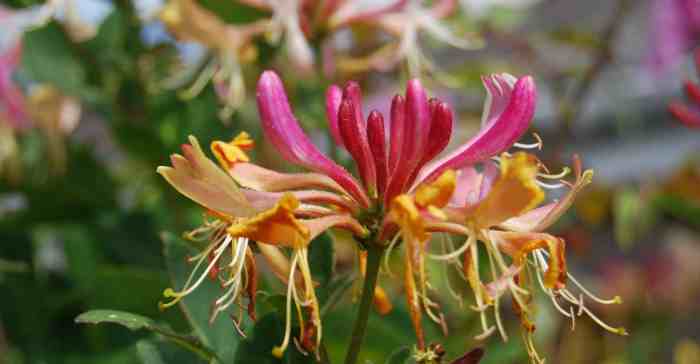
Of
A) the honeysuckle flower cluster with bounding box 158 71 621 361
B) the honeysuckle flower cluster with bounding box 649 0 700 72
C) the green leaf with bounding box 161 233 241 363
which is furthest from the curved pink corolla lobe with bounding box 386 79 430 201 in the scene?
the honeysuckle flower cluster with bounding box 649 0 700 72

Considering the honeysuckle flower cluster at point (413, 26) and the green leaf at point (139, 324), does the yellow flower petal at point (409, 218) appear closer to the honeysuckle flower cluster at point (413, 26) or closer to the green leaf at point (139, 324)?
the green leaf at point (139, 324)

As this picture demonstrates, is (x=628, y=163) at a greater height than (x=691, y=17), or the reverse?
(x=691, y=17)

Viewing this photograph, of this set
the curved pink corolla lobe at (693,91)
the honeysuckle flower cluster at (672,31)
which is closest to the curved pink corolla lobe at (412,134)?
the curved pink corolla lobe at (693,91)

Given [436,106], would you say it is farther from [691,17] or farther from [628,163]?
[628,163]

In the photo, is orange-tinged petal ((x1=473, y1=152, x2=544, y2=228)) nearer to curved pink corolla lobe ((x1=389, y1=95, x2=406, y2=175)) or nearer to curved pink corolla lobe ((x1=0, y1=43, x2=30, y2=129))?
curved pink corolla lobe ((x1=389, y1=95, x2=406, y2=175))

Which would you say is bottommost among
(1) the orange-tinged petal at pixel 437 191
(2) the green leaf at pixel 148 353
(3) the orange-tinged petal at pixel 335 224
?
(2) the green leaf at pixel 148 353

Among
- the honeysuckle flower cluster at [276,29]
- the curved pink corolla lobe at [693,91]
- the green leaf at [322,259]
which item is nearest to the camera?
the green leaf at [322,259]

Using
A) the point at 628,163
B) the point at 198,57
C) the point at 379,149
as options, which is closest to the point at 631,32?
the point at 628,163

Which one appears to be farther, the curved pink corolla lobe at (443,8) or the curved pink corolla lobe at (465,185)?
the curved pink corolla lobe at (443,8)
